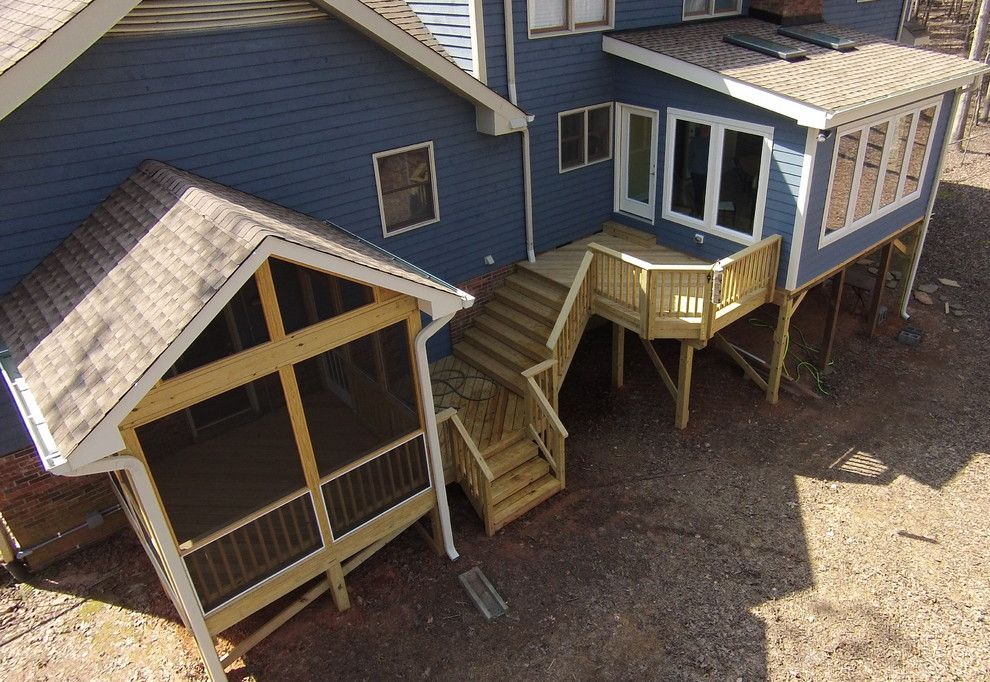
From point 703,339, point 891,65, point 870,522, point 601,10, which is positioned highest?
point 601,10

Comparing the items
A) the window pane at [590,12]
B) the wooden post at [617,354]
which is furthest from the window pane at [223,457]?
the window pane at [590,12]

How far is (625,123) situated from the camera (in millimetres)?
12445

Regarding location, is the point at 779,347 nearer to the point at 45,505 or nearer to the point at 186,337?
the point at 186,337

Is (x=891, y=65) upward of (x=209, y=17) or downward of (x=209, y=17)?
downward

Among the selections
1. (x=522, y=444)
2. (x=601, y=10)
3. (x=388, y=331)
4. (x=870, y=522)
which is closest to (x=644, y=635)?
(x=522, y=444)

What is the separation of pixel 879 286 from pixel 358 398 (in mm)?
10920

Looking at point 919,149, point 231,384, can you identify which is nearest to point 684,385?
point 919,149

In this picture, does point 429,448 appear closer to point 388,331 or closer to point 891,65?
point 388,331

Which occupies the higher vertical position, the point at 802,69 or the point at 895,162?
the point at 802,69

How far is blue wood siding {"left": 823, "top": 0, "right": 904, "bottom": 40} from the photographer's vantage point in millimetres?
14828

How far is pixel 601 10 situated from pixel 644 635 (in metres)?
9.86

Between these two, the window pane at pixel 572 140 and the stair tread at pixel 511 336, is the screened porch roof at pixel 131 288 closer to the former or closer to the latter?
the stair tread at pixel 511 336

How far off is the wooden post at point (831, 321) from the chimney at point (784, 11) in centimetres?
534

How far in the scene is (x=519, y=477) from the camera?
9.80 metres
